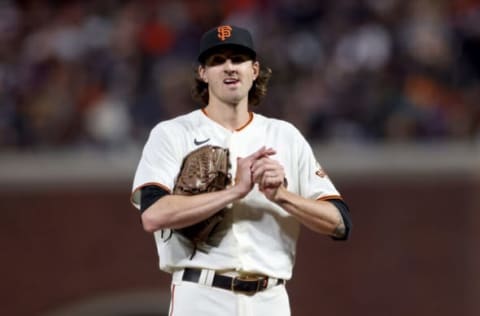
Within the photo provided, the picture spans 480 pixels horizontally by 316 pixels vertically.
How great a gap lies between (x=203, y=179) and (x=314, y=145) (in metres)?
4.94

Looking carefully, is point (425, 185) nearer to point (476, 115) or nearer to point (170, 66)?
point (476, 115)

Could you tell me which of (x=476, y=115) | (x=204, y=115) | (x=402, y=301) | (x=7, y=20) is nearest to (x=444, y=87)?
(x=476, y=115)

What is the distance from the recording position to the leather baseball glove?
4.38 metres

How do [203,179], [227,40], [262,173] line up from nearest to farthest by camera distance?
[262,173] → [203,179] → [227,40]

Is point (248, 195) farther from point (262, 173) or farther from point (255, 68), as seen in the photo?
point (255, 68)

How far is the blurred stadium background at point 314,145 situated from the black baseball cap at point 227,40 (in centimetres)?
471

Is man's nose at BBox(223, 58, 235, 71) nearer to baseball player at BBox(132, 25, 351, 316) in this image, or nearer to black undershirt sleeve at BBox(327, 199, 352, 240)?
baseball player at BBox(132, 25, 351, 316)

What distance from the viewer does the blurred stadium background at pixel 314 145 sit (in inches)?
367

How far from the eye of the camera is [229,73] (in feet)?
14.9

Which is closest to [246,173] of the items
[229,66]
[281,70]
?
[229,66]

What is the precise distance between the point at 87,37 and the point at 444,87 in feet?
11.4

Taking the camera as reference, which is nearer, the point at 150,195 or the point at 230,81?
the point at 150,195

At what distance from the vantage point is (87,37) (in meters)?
11.0

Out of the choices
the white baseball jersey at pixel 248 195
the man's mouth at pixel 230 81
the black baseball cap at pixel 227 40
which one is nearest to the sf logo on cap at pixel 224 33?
the black baseball cap at pixel 227 40
